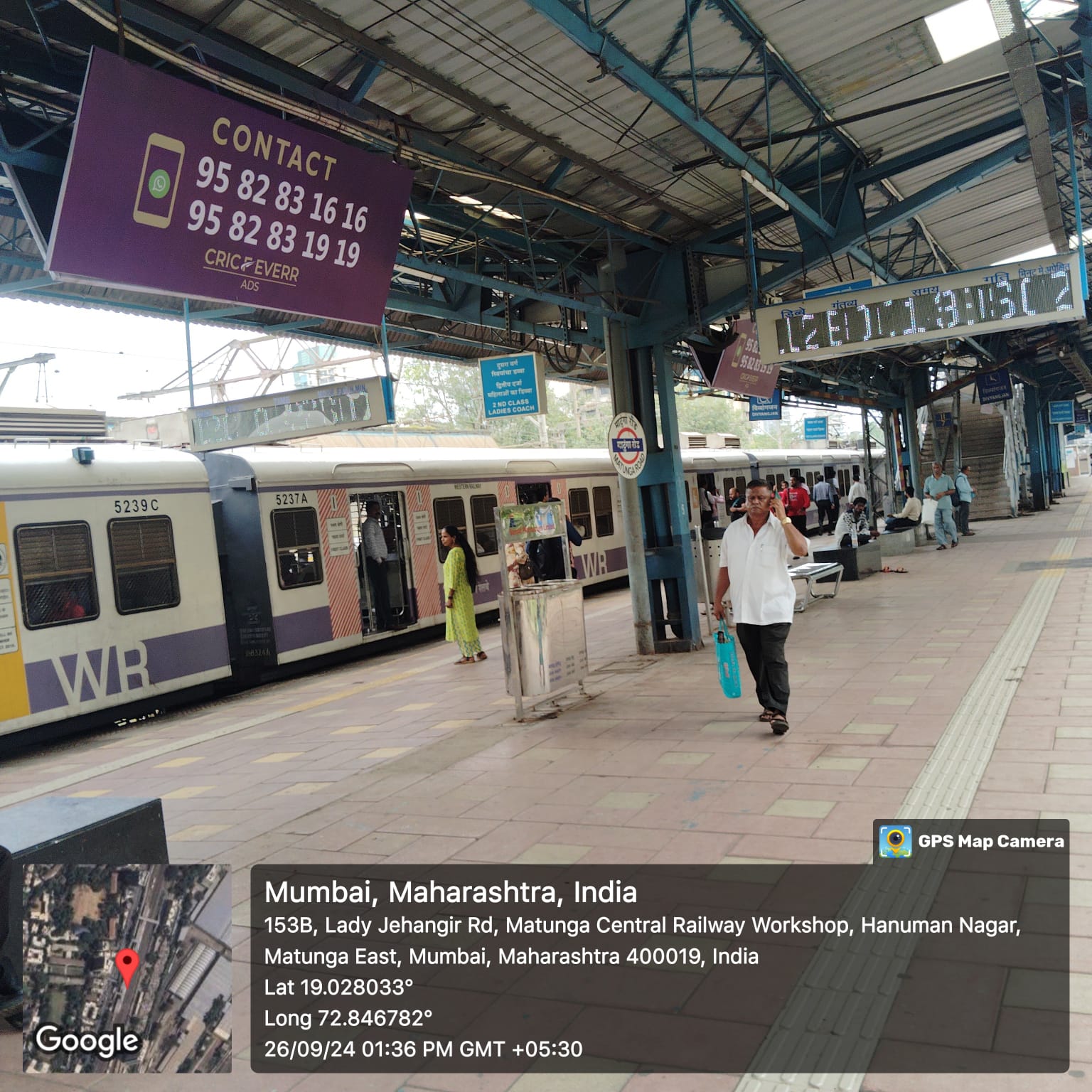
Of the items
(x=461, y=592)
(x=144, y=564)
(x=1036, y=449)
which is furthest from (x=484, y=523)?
(x=1036, y=449)

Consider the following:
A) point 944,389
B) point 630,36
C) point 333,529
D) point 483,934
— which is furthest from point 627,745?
point 944,389

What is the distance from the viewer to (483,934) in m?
3.98

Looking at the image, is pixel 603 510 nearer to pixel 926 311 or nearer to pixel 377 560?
pixel 377 560

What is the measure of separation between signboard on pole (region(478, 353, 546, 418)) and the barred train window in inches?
248

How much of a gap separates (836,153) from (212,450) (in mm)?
7406

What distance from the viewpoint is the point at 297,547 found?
12.0 meters

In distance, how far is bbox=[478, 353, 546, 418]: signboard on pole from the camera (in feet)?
45.6

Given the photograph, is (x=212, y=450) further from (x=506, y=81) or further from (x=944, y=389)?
(x=944, y=389)

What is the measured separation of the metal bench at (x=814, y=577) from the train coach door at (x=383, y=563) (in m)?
5.05

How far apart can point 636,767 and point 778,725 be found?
3.34 feet

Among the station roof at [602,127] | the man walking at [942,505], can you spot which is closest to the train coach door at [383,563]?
the station roof at [602,127]

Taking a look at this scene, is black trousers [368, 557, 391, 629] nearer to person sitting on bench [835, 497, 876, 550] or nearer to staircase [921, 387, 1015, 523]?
person sitting on bench [835, 497, 876, 550]

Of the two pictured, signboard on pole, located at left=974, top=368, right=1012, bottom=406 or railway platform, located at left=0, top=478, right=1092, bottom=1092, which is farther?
signboard on pole, located at left=974, top=368, right=1012, bottom=406

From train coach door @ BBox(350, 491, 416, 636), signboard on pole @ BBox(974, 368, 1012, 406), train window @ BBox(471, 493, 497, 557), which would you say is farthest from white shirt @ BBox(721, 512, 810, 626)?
signboard on pole @ BBox(974, 368, 1012, 406)
